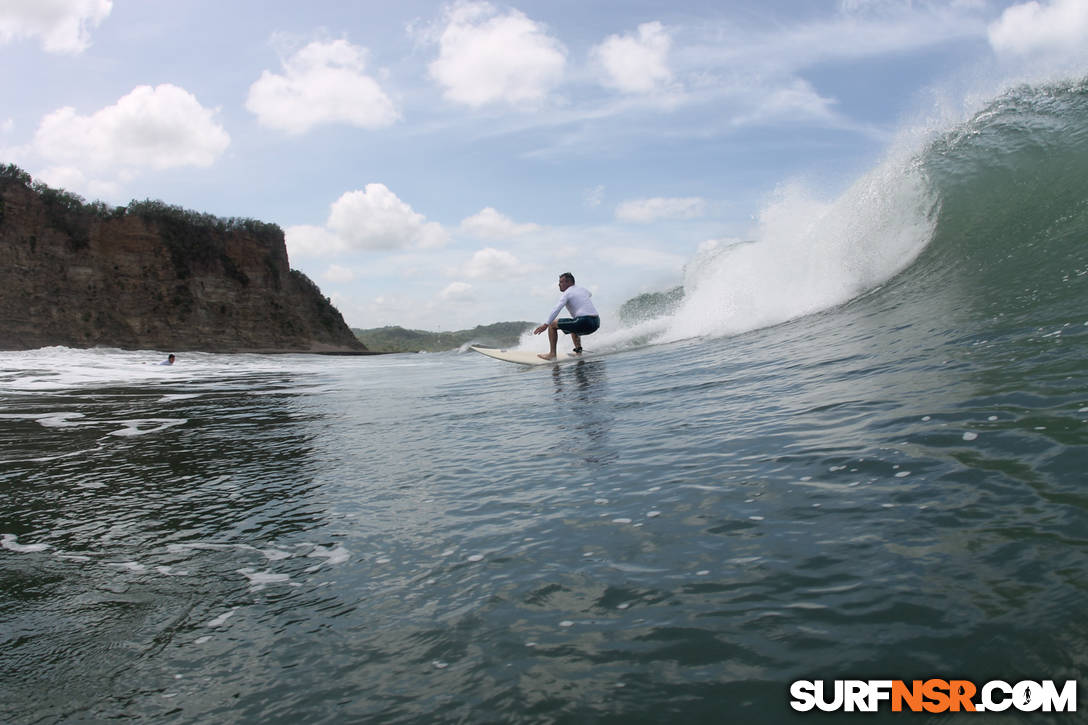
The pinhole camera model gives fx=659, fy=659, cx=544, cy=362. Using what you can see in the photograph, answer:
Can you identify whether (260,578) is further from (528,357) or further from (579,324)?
(528,357)

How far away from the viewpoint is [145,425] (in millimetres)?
7344

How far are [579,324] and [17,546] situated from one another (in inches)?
431

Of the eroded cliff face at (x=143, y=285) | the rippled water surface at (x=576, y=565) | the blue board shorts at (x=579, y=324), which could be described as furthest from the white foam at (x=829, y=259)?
the eroded cliff face at (x=143, y=285)

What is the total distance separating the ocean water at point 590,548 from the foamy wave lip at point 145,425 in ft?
0.46

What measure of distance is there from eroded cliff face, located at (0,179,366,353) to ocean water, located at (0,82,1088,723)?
33875mm

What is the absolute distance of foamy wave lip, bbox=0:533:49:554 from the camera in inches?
121

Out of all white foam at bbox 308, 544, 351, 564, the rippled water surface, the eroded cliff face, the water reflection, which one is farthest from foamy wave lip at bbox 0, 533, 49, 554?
the eroded cliff face

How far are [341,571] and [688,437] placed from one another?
98.9 inches

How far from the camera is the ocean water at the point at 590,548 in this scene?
171 centimetres

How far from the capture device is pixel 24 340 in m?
31.8

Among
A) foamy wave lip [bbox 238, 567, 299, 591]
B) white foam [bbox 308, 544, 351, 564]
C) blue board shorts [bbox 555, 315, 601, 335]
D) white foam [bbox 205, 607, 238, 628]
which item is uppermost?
blue board shorts [bbox 555, 315, 601, 335]

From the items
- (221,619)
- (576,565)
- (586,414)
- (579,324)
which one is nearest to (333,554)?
(221,619)

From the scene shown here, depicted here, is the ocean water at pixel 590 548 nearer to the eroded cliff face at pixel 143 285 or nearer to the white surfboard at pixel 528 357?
the white surfboard at pixel 528 357

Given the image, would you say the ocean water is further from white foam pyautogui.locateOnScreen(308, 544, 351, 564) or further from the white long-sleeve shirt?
the white long-sleeve shirt
